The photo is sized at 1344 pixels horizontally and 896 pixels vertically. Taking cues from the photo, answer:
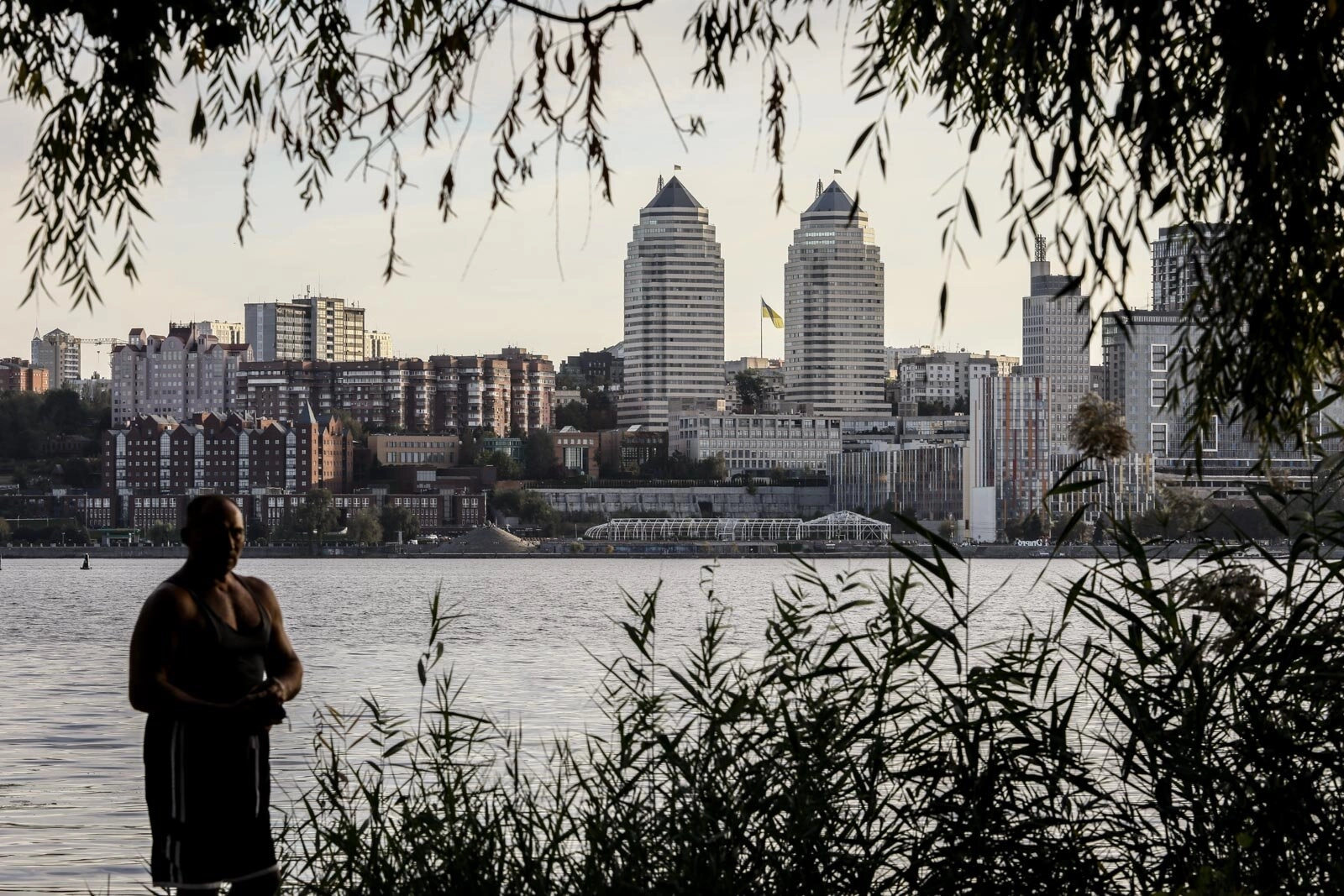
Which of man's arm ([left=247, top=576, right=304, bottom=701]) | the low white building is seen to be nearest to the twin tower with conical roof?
the low white building

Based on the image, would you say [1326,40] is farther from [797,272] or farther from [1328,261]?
[797,272]

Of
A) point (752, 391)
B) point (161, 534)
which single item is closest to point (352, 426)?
point (161, 534)

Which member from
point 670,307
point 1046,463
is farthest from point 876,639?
point 670,307

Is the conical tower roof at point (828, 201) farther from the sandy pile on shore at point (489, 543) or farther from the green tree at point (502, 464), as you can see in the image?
the sandy pile on shore at point (489, 543)

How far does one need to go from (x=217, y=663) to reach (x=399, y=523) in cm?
12696

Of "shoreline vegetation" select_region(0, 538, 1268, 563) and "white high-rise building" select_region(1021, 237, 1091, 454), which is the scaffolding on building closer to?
"shoreline vegetation" select_region(0, 538, 1268, 563)

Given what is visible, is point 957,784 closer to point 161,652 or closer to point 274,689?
point 274,689

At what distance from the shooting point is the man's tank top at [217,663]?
4633 mm

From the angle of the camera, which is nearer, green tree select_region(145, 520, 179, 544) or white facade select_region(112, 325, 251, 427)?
green tree select_region(145, 520, 179, 544)

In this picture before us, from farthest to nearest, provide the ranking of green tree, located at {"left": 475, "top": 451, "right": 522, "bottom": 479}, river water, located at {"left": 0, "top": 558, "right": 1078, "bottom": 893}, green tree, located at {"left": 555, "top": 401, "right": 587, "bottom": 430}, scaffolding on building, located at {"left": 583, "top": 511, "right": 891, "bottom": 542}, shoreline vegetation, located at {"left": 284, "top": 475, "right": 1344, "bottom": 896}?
green tree, located at {"left": 555, "top": 401, "right": 587, "bottom": 430} → green tree, located at {"left": 475, "top": 451, "right": 522, "bottom": 479} → scaffolding on building, located at {"left": 583, "top": 511, "right": 891, "bottom": 542} → river water, located at {"left": 0, "top": 558, "right": 1078, "bottom": 893} → shoreline vegetation, located at {"left": 284, "top": 475, "right": 1344, "bottom": 896}

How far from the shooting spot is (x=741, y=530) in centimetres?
13362

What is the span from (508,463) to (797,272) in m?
57.2

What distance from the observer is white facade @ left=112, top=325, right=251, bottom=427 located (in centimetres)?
17400

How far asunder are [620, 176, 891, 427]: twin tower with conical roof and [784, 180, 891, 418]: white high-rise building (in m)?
0.09
